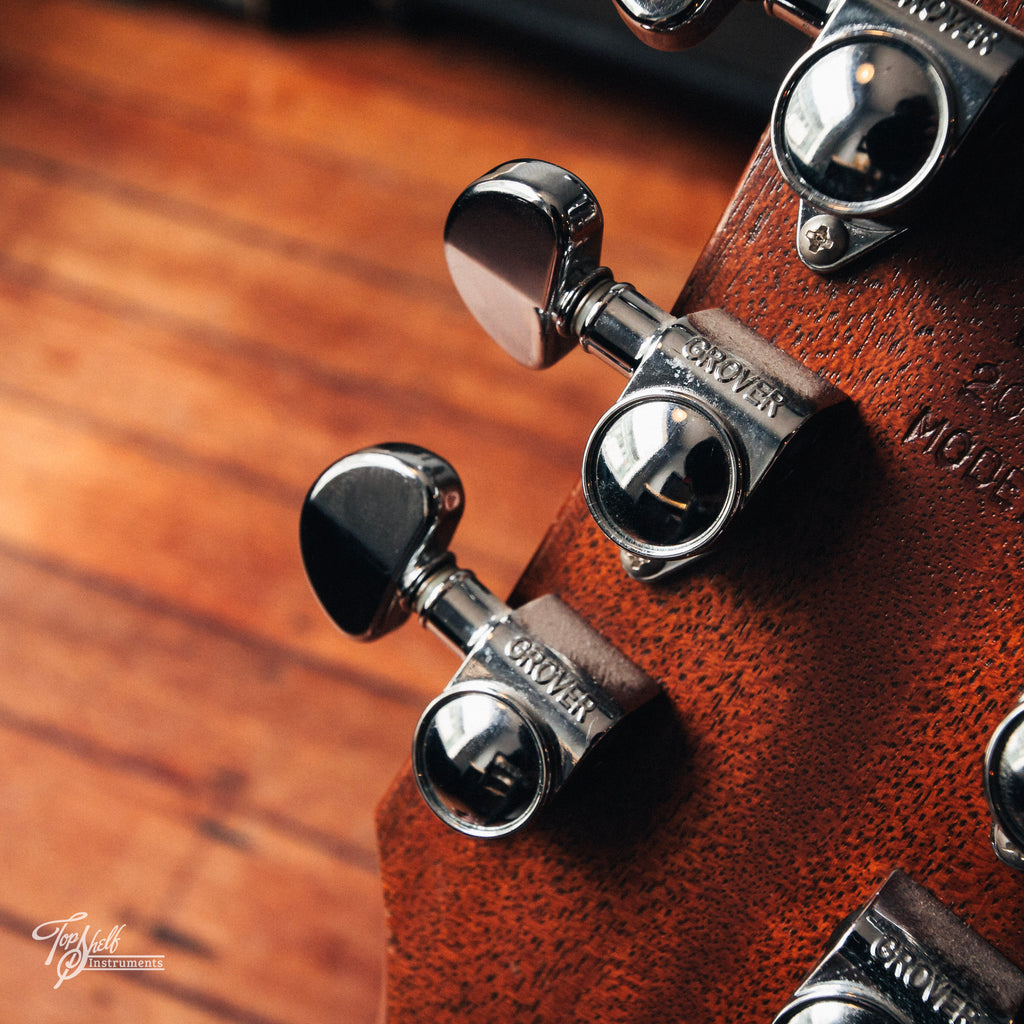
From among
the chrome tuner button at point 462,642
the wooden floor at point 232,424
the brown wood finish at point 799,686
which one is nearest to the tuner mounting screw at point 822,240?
the brown wood finish at point 799,686

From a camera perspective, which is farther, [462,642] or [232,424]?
[232,424]

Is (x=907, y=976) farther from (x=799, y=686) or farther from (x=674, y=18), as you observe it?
(x=674, y=18)

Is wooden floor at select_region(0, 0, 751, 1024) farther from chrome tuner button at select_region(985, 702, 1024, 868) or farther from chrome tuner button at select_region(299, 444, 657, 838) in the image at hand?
chrome tuner button at select_region(985, 702, 1024, 868)

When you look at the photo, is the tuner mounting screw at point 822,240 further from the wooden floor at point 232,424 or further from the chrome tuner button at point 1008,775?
the wooden floor at point 232,424

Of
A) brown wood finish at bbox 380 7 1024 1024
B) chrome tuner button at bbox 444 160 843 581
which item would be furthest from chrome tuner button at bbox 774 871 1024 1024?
chrome tuner button at bbox 444 160 843 581

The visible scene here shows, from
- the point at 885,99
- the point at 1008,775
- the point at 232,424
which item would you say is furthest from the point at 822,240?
the point at 232,424

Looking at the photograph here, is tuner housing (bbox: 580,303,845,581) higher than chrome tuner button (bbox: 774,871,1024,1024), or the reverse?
tuner housing (bbox: 580,303,845,581)
